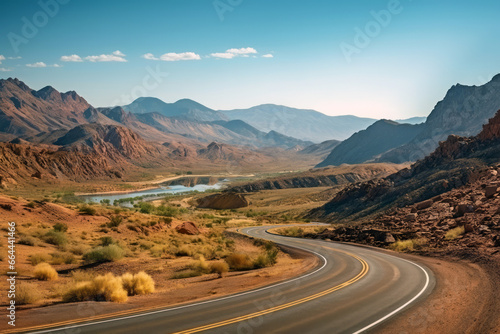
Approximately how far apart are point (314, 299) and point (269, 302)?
192cm

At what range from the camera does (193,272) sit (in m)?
21.8

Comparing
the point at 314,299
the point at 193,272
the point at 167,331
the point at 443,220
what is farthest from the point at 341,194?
the point at 167,331

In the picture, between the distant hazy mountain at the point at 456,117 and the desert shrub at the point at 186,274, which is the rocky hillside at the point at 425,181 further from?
the distant hazy mountain at the point at 456,117

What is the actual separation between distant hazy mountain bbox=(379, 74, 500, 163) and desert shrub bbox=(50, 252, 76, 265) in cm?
16131

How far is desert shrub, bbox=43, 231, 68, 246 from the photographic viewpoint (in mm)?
25628

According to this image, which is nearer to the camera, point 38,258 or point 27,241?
point 38,258

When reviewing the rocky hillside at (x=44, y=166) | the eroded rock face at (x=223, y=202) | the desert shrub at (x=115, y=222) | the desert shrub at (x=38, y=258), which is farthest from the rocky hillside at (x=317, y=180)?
the desert shrub at (x=38, y=258)

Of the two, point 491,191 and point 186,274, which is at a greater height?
point 491,191

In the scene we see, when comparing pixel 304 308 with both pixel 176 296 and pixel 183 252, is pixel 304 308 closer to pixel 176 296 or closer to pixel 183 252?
pixel 176 296

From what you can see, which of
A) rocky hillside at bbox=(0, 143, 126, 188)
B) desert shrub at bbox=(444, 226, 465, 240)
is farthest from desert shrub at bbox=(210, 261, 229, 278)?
rocky hillside at bbox=(0, 143, 126, 188)

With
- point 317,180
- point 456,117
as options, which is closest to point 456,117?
point 456,117

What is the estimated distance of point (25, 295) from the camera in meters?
14.1

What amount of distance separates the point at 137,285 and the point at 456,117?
18736 centimetres

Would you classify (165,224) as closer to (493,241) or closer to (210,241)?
(210,241)
